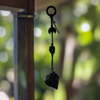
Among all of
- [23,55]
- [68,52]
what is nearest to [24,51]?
[23,55]

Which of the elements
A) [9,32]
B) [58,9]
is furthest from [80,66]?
[9,32]

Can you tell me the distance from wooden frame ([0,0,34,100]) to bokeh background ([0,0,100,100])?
7cm

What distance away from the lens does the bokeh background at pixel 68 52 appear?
109cm

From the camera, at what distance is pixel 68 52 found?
3.92ft

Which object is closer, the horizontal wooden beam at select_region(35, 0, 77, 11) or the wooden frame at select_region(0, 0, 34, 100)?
the wooden frame at select_region(0, 0, 34, 100)

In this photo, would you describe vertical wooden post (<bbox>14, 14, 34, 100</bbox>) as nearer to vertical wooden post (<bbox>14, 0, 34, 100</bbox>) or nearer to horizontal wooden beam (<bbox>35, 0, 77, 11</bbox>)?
vertical wooden post (<bbox>14, 0, 34, 100</bbox>)

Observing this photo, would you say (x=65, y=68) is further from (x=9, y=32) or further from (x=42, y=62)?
(x=9, y=32)

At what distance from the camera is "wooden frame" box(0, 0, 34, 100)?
1101 millimetres

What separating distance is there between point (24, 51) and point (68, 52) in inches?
11.6

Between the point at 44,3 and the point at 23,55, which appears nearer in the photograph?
the point at 23,55

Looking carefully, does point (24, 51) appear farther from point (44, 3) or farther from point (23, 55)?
point (44, 3)

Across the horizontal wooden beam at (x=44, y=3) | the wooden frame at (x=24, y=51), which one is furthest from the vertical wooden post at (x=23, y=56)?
the horizontal wooden beam at (x=44, y=3)

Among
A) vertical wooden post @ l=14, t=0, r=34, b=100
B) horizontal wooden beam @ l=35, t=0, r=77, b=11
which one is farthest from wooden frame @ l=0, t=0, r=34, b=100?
horizontal wooden beam @ l=35, t=0, r=77, b=11

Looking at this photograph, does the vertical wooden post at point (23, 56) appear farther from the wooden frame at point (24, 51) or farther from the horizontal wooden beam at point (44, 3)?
the horizontal wooden beam at point (44, 3)
